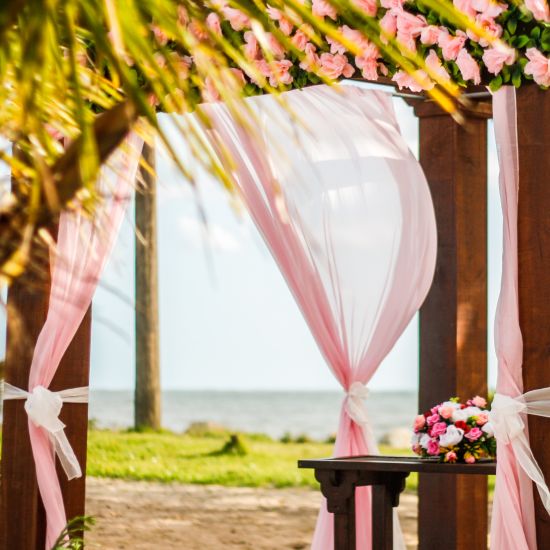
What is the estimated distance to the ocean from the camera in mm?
26938

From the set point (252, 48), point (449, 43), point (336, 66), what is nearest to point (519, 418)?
point (449, 43)

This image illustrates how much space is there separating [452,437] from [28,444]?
6.32 ft

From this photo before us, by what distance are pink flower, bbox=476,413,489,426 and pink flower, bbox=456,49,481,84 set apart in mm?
1247

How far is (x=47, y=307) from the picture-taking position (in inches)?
197

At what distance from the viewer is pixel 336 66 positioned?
4426mm

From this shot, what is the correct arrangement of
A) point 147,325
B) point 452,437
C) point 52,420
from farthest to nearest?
point 147,325 < point 52,420 < point 452,437

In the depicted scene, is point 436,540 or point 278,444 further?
point 278,444

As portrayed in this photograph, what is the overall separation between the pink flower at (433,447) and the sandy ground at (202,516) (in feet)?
12.4

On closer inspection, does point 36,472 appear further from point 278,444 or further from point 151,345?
point 278,444

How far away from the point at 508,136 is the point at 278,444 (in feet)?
36.6

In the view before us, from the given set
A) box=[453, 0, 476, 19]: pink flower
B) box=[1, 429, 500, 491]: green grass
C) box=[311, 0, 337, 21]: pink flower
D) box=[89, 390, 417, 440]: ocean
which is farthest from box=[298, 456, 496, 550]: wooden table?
box=[89, 390, 417, 440]: ocean

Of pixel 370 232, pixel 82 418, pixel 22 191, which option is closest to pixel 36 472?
pixel 82 418

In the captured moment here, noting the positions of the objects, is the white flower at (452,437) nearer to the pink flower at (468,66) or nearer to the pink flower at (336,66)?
the pink flower at (468,66)

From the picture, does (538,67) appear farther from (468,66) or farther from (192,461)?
(192,461)
